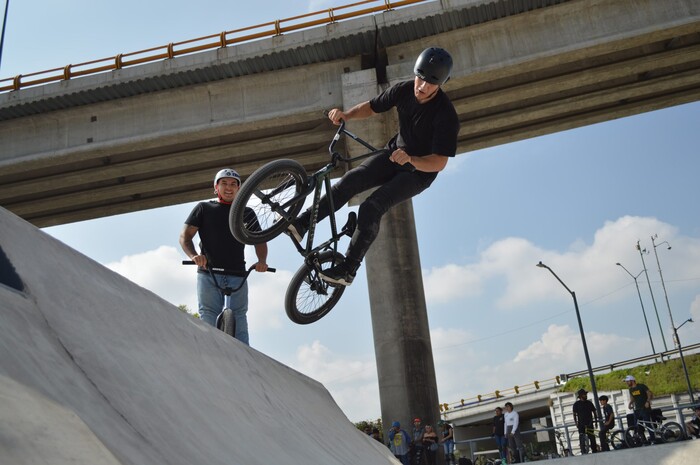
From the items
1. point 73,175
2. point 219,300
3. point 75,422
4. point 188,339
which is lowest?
point 75,422

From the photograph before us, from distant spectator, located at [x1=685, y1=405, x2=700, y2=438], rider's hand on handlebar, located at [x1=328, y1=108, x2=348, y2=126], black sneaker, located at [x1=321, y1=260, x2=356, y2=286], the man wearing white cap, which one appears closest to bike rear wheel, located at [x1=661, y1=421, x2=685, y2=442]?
the man wearing white cap

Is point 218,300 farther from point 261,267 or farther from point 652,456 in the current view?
point 652,456

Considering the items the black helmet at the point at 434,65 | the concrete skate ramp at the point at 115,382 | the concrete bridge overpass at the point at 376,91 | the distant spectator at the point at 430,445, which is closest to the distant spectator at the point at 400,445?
the distant spectator at the point at 430,445

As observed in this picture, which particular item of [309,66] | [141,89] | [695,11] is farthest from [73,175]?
[695,11]

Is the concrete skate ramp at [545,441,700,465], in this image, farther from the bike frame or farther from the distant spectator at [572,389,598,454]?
the bike frame

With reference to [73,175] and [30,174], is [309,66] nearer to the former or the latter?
[73,175]

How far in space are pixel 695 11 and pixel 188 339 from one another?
1727 cm

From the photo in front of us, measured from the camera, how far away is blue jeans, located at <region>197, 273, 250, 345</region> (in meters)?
6.07

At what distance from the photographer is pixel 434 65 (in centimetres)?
532

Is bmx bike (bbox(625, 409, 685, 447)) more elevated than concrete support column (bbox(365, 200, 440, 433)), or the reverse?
concrete support column (bbox(365, 200, 440, 433))

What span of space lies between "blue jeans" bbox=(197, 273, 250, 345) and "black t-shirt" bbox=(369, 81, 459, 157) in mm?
2019

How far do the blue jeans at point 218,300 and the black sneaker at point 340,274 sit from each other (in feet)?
2.81

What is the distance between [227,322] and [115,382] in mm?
3653

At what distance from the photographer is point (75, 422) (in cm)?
172
